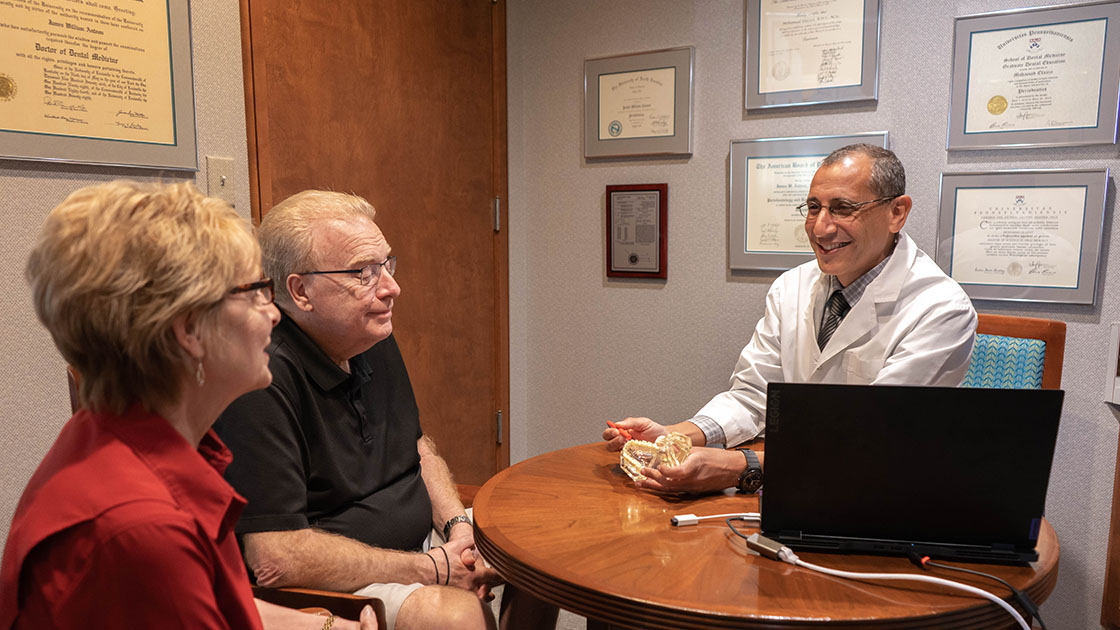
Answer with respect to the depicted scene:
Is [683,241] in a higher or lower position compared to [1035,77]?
lower

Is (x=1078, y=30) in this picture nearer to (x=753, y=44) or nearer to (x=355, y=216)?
(x=753, y=44)

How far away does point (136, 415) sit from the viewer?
2.85ft

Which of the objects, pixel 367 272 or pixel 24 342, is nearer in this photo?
pixel 367 272

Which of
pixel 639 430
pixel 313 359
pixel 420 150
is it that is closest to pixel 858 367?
pixel 639 430

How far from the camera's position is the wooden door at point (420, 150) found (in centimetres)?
225

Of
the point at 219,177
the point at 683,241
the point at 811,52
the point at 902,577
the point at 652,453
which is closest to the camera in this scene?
the point at 902,577

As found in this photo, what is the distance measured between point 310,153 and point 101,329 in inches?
63.7

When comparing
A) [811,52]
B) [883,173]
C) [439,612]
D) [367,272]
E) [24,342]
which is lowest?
[439,612]

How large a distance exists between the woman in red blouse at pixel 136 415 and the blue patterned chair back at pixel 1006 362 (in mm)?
1858

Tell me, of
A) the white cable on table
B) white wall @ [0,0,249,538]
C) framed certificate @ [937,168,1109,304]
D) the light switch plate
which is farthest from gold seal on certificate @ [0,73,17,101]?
framed certificate @ [937,168,1109,304]

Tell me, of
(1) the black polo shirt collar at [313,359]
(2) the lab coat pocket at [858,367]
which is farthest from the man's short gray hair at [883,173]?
(1) the black polo shirt collar at [313,359]

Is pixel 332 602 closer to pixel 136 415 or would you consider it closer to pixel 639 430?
pixel 136 415

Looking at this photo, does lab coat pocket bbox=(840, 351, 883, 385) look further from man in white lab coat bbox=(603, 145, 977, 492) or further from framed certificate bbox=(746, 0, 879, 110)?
framed certificate bbox=(746, 0, 879, 110)

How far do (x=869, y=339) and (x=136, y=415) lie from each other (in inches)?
68.1
